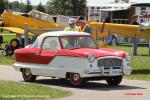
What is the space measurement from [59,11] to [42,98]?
90.2m

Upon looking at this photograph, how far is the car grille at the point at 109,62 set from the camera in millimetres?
15570

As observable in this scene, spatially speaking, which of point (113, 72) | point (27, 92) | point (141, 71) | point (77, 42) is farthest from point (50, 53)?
point (141, 71)

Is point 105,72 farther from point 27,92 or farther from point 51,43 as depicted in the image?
point 27,92

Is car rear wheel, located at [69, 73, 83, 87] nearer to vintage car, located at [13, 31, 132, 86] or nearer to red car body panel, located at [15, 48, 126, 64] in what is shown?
vintage car, located at [13, 31, 132, 86]

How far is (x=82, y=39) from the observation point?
55.2ft

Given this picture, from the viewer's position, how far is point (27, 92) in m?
14.5

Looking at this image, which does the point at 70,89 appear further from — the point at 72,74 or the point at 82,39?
the point at 82,39

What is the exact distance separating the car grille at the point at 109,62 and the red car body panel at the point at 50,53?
0.49 ft

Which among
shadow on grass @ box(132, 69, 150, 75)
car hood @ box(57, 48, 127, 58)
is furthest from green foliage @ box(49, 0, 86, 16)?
car hood @ box(57, 48, 127, 58)

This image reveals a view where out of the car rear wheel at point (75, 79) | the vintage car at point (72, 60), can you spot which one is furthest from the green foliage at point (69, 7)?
the car rear wheel at point (75, 79)

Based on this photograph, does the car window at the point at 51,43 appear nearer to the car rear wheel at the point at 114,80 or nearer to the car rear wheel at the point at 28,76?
the car rear wheel at the point at 28,76

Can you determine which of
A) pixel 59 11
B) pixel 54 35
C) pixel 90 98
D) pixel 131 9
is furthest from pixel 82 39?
pixel 59 11

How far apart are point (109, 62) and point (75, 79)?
106 centimetres

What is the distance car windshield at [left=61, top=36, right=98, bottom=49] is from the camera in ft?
54.1
